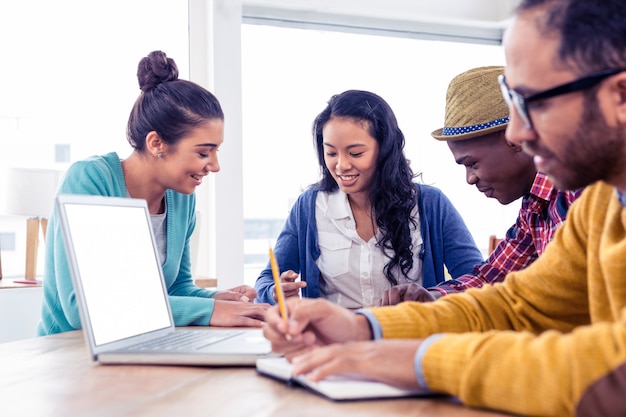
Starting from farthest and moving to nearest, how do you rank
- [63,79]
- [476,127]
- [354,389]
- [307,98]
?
[307,98] → [63,79] → [476,127] → [354,389]

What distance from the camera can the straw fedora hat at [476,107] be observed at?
192cm

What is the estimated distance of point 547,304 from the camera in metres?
1.22

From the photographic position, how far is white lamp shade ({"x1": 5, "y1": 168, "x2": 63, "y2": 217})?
363cm

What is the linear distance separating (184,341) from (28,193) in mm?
2631

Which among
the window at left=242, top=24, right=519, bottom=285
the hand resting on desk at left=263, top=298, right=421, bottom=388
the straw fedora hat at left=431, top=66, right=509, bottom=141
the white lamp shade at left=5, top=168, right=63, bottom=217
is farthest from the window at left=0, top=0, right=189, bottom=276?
the hand resting on desk at left=263, top=298, right=421, bottom=388

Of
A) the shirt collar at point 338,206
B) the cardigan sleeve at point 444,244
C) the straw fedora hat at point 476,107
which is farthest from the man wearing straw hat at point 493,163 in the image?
the shirt collar at point 338,206

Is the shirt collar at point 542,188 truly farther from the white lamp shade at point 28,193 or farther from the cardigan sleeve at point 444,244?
the white lamp shade at point 28,193

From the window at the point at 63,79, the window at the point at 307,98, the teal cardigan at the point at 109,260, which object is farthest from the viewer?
the window at the point at 307,98

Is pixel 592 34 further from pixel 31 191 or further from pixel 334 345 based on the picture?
pixel 31 191

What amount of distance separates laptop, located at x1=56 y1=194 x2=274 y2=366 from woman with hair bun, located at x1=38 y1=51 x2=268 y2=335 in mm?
521

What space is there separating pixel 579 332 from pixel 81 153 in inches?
145

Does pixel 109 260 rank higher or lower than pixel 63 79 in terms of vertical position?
lower

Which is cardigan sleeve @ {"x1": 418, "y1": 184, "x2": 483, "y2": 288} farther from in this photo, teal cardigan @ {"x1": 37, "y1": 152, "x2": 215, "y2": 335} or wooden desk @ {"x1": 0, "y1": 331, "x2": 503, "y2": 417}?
wooden desk @ {"x1": 0, "y1": 331, "x2": 503, "y2": 417}

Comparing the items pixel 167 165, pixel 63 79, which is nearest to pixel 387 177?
pixel 167 165
